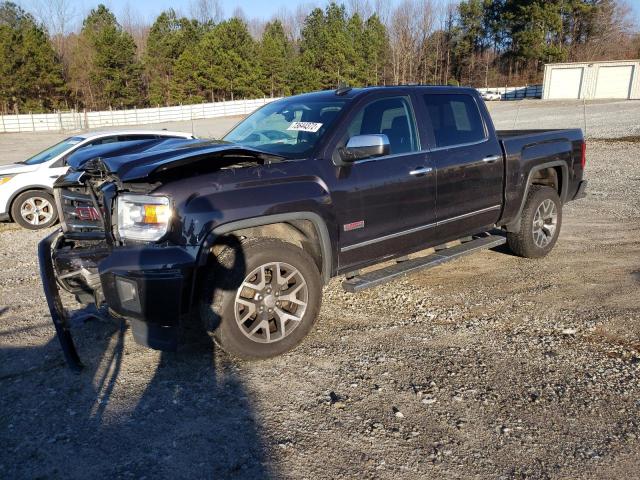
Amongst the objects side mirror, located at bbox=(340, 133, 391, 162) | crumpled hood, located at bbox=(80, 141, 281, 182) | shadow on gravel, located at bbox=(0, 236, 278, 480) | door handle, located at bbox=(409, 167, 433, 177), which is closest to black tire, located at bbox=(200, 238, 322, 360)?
shadow on gravel, located at bbox=(0, 236, 278, 480)

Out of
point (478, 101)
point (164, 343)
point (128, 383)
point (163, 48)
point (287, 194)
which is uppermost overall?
point (163, 48)

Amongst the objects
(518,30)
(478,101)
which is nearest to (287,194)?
(478,101)

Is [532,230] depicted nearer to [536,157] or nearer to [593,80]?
[536,157]

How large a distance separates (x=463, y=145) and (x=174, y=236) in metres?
2.96

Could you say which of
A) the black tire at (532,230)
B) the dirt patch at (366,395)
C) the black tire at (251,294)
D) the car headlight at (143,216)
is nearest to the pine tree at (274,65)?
the black tire at (532,230)

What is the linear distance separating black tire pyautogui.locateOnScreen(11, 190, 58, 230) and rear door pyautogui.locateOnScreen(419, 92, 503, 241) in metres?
6.63

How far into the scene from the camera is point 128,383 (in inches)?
141

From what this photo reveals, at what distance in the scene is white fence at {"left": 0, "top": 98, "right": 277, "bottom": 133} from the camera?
4434 cm

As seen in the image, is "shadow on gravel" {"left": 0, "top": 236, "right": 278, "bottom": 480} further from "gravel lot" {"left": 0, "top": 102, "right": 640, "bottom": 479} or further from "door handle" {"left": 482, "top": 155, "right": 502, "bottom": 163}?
"door handle" {"left": 482, "top": 155, "right": 502, "bottom": 163}

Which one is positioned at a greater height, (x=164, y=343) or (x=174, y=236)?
(x=174, y=236)

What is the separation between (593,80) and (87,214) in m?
54.6

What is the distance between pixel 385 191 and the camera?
14.1 feet

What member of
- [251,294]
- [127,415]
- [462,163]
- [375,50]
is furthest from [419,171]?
[375,50]

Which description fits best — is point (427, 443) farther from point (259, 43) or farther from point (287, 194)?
point (259, 43)
